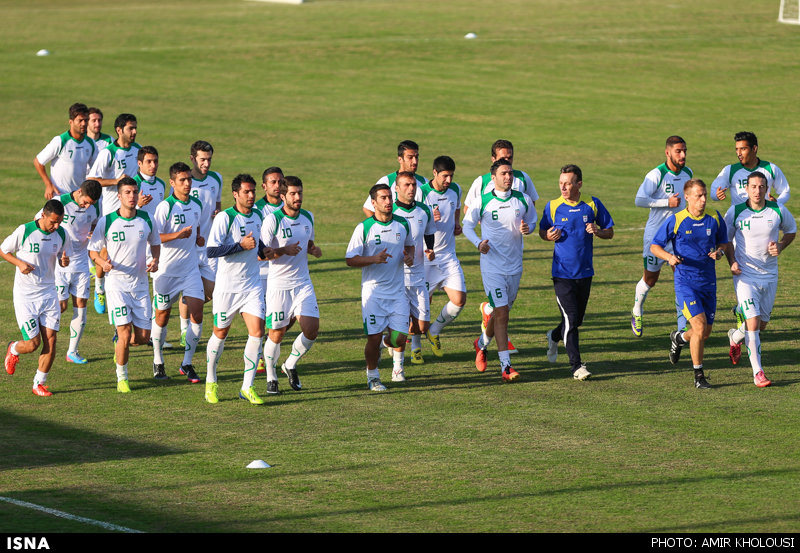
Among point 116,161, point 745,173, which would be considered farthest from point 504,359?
point 116,161

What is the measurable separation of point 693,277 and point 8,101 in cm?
2889

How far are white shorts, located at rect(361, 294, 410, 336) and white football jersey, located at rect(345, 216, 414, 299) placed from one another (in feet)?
0.20

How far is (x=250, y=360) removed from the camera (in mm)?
13492

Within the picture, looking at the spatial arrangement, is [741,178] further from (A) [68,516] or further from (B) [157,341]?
(A) [68,516]

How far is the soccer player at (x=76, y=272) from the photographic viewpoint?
50.7ft

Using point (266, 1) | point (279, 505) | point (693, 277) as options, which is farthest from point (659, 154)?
point (266, 1)

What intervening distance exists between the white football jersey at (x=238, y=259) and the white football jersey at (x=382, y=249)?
3.54 feet

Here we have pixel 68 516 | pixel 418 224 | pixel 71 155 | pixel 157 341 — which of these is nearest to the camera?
pixel 68 516

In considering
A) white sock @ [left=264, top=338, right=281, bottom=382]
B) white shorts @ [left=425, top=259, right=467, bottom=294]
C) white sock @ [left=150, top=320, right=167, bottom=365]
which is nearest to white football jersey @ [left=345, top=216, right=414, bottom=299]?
white sock @ [left=264, top=338, right=281, bottom=382]

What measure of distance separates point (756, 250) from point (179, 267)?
6.80 metres

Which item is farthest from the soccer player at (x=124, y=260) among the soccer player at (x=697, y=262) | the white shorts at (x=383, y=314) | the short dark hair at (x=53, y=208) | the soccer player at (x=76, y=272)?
the soccer player at (x=697, y=262)

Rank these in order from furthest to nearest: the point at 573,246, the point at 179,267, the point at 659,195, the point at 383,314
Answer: the point at 659,195
the point at 179,267
the point at 573,246
the point at 383,314

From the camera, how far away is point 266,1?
5588cm
